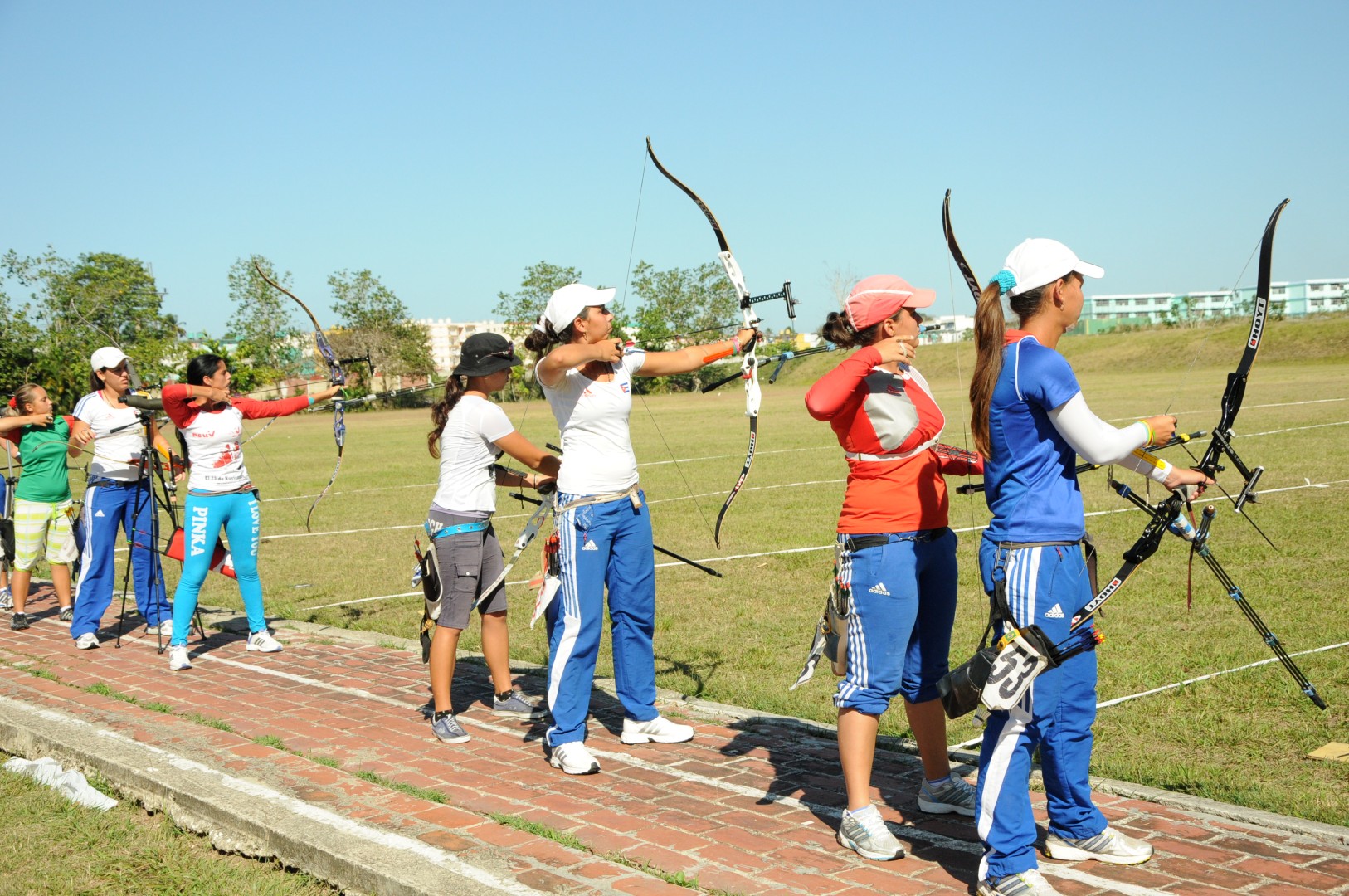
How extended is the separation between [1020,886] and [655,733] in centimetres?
232

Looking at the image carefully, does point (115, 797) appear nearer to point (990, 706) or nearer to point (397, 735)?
point (397, 735)

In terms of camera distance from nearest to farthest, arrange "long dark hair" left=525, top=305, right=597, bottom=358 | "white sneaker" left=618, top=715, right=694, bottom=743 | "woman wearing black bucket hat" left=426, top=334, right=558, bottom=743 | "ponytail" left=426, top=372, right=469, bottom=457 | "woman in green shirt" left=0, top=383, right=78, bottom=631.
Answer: "long dark hair" left=525, top=305, right=597, bottom=358 → "white sneaker" left=618, top=715, right=694, bottom=743 → "woman wearing black bucket hat" left=426, top=334, right=558, bottom=743 → "ponytail" left=426, top=372, right=469, bottom=457 → "woman in green shirt" left=0, top=383, right=78, bottom=631

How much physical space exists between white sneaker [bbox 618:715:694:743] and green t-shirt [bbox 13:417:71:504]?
20.3ft

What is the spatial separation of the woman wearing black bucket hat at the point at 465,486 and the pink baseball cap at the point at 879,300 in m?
2.10

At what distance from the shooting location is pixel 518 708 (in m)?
6.28

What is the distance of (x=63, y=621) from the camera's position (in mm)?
9414

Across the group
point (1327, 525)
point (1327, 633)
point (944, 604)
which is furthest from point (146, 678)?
point (1327, 525)

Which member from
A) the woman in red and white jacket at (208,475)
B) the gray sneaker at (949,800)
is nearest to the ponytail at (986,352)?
the gray sneaker at (949,800)

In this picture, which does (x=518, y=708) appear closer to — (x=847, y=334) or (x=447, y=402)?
(x=447, y=402)

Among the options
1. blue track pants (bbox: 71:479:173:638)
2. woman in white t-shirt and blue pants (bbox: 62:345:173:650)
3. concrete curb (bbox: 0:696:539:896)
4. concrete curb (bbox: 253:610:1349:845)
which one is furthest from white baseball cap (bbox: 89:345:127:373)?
concrete curb (bbox: 0:696:539:896)

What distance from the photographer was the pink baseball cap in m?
4.20

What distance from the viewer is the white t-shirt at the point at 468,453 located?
5.98 meters

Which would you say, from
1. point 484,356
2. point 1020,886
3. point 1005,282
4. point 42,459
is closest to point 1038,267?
point 1005,282

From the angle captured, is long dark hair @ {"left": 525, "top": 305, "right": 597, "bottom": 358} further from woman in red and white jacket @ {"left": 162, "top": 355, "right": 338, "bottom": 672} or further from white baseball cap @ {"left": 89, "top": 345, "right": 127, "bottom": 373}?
white baseball cap @ {"left": 89, "top": 345, "right": 127, "bottom": 373}
